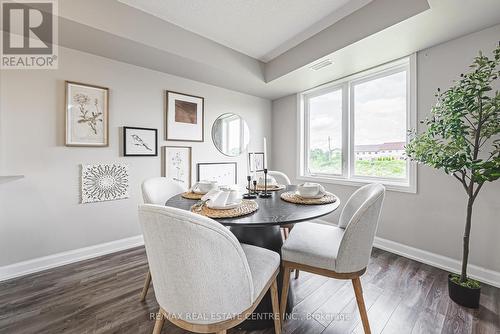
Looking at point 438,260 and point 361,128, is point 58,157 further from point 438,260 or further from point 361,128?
point 438,260

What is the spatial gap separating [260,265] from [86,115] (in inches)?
93.9

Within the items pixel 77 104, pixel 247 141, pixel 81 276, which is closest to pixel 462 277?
pixel 247 141

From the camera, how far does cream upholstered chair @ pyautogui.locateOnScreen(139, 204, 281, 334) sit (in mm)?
750

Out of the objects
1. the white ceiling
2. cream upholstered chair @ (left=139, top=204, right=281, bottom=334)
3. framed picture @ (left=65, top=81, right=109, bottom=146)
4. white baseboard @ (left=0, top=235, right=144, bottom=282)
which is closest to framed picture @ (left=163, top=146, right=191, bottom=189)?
framed picture @ (left=65, top=81, right=109, bottom=146)

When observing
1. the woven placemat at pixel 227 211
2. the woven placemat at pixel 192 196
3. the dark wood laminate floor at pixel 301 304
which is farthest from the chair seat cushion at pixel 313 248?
the woven placemat at pixel 192 196

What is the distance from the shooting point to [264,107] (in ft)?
12.6

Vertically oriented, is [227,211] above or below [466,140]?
below

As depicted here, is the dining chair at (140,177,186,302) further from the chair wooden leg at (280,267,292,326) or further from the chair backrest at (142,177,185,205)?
the chair wooden leg at (280,267,292,326)

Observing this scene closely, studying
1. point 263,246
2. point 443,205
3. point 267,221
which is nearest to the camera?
point 267,221

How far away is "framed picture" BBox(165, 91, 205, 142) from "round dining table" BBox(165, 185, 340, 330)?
4.69 ft

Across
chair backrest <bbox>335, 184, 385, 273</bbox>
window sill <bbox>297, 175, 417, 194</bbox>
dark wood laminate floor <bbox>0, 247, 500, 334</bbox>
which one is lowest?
dark wood laminate floor <bbox>0, 247, 500, 334</bbox>

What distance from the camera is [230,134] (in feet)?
11.1

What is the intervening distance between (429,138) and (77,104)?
11.2 feet

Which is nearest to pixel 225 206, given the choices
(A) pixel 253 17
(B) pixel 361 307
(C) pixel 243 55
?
(B) pixel 361 307
